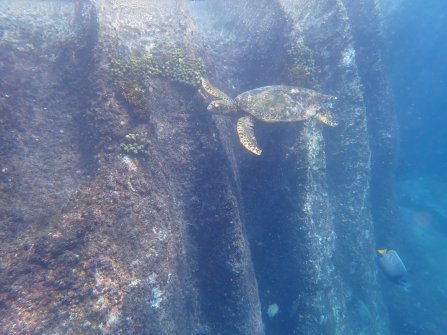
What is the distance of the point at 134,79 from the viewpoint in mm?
7527

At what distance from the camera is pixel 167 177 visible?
748 cm

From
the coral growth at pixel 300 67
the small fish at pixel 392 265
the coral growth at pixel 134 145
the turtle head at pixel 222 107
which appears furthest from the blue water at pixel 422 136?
the coral growth at pixel 134 145

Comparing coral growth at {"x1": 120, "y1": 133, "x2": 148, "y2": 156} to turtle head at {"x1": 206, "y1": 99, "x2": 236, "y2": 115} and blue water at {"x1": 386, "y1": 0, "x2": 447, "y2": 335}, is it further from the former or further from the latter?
blue water at {"x1": 386, "y1": 0, "x2": 447, "y2": 335}

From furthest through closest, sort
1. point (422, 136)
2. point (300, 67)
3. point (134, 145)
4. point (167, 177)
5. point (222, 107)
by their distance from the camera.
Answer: point (422, 136), point (300, 67), point (222, 107), point (167, 177), point (134, 145)

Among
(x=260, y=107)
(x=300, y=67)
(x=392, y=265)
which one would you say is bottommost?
(x=392, y=265)

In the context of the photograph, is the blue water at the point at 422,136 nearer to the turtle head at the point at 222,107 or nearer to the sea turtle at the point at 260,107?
the sea turtle at the point at 260,107

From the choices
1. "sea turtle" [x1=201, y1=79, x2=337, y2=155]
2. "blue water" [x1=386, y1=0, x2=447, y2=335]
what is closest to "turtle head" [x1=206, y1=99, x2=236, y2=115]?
"sea turtle" [x1=201, y1=79, x2=337, y2=155]

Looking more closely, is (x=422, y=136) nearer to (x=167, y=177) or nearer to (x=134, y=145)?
(x=167, y=177)

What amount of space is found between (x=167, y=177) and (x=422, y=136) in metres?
22.6

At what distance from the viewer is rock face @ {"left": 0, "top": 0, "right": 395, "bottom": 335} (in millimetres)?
5429

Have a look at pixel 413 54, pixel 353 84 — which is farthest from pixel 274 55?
pixel 413 54

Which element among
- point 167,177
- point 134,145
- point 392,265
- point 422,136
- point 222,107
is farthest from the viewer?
point 422,136

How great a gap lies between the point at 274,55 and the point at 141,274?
29.7 feet

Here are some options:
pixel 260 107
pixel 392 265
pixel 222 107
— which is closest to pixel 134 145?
pixel 222 107
